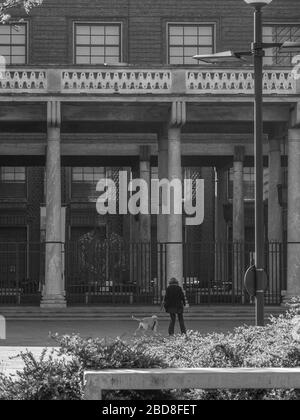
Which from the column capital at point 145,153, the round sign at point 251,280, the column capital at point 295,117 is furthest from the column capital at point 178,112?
the round sign at point 251,280

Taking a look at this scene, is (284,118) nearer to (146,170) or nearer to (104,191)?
(146,170)

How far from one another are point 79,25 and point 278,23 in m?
9.16

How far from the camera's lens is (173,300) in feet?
91.0

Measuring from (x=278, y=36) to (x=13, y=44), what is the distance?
40.0 ft

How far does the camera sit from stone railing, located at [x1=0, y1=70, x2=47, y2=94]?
35281 millimetres

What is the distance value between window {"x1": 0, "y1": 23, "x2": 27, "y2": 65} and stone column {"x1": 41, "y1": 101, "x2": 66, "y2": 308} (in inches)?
397

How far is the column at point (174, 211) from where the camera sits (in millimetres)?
35875

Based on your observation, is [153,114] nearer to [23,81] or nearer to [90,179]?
[23,81]

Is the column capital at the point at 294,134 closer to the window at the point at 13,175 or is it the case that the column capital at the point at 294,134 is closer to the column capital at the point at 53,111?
the column capital at the point at 53,111

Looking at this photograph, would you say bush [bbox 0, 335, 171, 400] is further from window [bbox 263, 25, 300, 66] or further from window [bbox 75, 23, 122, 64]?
window [bbox 263, 25, 300, 66]

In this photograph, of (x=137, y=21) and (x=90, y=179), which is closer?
(x=137, y=21)

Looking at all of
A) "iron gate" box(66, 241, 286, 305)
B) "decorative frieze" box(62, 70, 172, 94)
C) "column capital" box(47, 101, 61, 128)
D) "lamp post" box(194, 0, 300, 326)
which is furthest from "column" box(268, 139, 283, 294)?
"lamp post" box(194, 0, 300, 326)

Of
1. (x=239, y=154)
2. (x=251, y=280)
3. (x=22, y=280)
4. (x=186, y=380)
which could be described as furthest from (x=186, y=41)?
(x=186, y=380)

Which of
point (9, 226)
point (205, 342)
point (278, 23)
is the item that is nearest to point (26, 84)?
point (278, 23)
